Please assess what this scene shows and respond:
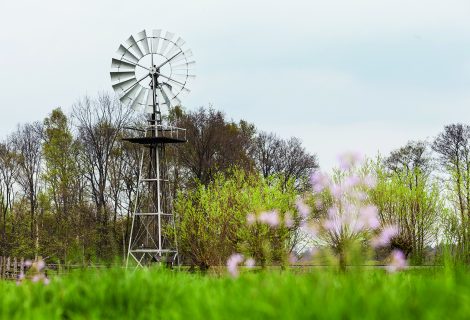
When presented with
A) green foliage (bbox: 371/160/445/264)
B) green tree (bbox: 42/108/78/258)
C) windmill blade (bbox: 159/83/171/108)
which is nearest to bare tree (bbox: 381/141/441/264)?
green foliage (bbox: 371/160/445/264)

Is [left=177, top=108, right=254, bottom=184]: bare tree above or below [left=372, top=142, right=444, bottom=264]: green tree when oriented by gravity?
above

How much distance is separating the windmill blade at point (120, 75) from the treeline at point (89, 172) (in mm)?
8584

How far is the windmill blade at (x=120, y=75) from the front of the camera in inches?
1489

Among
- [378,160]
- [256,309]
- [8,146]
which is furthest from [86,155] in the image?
[256,309]

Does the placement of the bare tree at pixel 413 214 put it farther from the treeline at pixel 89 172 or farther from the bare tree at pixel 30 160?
the bare tree at pixel 30 160

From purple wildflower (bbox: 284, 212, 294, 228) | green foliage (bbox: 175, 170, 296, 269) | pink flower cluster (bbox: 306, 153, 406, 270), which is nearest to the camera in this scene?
pink flower cluster (bbox: 306, 153, 406, 270)

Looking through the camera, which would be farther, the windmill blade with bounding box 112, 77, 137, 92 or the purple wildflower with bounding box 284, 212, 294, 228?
the windmill blade with bounding box 112, 77, 137, 92

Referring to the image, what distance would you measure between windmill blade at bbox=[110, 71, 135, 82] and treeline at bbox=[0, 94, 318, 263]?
8.58 meters

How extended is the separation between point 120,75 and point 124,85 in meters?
0.65

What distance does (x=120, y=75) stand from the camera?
37938 millimetres

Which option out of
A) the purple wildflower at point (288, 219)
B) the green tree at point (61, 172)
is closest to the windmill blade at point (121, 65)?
the green tree at point (61, 172)

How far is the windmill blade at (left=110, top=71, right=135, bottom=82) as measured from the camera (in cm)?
3781

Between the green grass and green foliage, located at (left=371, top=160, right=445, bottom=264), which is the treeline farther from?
the green grass

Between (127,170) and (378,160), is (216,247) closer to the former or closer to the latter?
(378,160)
